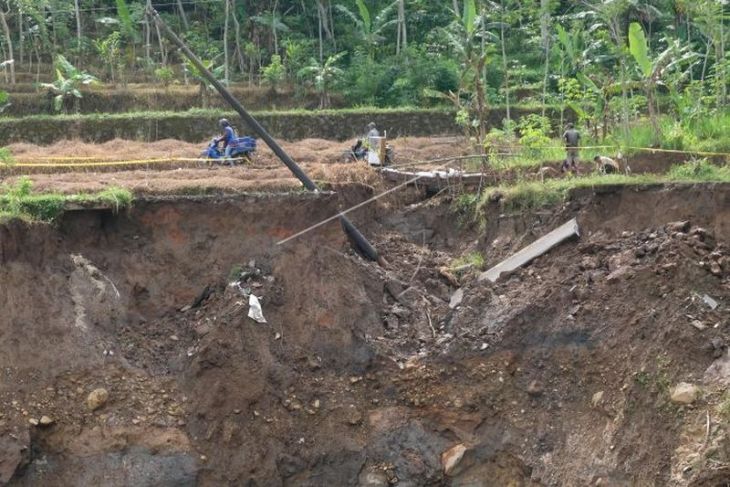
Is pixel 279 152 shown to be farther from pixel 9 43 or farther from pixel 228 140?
pixel 9 43

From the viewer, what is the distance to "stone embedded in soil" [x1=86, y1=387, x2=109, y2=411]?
55.4 feet

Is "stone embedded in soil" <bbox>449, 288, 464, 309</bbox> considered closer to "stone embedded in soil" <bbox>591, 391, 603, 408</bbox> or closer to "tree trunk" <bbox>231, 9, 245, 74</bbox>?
"stone embedded in soil" <bbox>591, 391, 603, 408</bbox>

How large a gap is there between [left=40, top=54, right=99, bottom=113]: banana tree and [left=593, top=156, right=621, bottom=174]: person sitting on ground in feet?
55.0

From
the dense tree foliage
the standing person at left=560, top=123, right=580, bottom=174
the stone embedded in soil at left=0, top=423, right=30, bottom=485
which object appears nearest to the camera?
the stone embedded in soil at left=0, top=423, right=30, bottom=485

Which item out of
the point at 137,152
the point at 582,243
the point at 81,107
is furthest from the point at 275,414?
the point at 81,107

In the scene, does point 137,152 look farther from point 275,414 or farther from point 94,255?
point 275,414

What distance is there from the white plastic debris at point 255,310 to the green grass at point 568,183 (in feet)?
15.4

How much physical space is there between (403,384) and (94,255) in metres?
5.04

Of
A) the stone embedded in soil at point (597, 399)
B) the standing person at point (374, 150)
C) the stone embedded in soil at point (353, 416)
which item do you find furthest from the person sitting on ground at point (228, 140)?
the stone embedded in soil at point (597, 399)

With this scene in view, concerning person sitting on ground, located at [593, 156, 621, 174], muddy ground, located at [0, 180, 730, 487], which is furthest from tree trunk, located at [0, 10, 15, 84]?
person sitting on ground, located at [593, 156, 621, 174]

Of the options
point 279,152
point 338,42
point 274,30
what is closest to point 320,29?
point 274,30

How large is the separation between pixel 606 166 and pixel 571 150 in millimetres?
1280

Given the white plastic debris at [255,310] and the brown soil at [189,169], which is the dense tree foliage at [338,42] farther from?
the white plastic debris at [255,310]

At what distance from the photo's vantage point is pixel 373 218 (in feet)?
69.7
